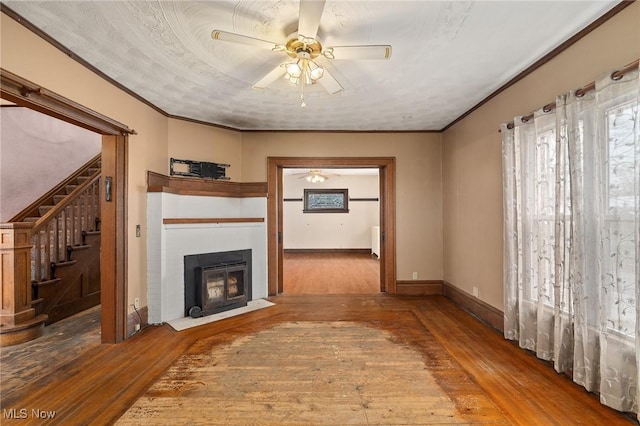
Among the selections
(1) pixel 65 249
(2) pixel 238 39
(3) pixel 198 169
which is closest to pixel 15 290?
(1) pixel 65 249

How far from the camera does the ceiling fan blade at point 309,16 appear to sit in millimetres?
1404

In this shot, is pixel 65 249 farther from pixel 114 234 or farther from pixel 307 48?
pixel 307 48

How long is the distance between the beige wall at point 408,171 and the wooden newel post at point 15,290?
2644 mm

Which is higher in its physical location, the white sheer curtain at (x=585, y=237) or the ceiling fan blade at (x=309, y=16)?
the ceiling fan blade at (x=309, y=16)

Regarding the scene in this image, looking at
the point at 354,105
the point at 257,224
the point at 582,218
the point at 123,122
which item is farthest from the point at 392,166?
the point at 123,122

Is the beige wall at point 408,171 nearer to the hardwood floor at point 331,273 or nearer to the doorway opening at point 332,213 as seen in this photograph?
the hardwood floor at point 331,273

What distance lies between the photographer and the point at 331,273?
5574 mm

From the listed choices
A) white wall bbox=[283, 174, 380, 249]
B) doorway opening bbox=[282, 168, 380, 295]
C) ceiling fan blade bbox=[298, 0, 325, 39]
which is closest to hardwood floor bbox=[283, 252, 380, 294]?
doorway opening bbox=[282, 168, 380, 295]

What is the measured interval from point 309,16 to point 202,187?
269 centimetres

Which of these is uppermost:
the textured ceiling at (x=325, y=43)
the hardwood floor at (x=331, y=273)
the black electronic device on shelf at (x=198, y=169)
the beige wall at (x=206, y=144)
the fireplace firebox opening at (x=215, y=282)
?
the textured ceiling at (x=325, y=43)

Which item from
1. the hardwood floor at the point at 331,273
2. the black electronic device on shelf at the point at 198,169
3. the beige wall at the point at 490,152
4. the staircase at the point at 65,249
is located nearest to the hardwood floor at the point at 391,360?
the beige wall at the point at 490,152

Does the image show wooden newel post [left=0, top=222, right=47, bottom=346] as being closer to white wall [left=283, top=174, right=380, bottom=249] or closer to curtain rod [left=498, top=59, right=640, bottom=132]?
curtain rod [left=498, top=59, right=640, bottom=132]

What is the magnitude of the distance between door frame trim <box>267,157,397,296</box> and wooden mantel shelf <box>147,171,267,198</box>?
24cm

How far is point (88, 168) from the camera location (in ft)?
14.5
